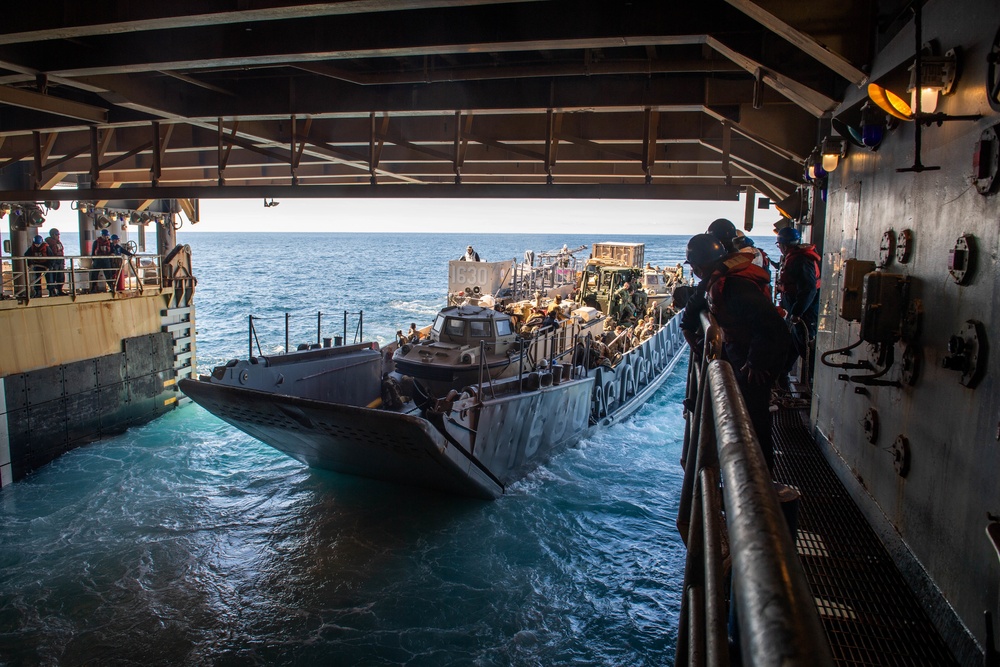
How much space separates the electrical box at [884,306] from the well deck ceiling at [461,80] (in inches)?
80.0

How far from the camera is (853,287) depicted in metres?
5.34

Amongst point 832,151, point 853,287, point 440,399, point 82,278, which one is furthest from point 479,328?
point 82,278

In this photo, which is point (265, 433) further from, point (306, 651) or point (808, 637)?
point (808, 637)

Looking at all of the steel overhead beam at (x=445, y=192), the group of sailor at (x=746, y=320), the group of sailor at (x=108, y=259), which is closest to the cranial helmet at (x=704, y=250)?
the group of sailor at (x=746, y=320)

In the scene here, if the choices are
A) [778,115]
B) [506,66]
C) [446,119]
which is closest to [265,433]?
[446,119]

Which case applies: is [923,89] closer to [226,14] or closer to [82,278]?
[226,14]

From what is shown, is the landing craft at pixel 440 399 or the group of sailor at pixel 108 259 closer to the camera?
the landing craft at pixel 440 399

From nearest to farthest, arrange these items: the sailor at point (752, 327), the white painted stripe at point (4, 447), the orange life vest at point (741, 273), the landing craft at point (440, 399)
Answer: the sailor at point (752, 327)
the orange life vest at point (741, 273)
the landing craft at point (440, 399)
the white painted stripe at point (4, 447)

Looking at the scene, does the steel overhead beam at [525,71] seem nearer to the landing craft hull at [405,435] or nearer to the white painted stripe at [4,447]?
the landing craft hull at [405,435]

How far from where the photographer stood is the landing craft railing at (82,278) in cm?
1419

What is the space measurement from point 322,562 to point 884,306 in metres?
8.84

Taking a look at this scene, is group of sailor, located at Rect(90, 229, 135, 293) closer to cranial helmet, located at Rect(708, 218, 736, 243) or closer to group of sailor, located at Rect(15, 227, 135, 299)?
group of sailor, located at Rect(15, 227, 135, 299)

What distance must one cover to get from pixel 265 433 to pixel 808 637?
11.9m

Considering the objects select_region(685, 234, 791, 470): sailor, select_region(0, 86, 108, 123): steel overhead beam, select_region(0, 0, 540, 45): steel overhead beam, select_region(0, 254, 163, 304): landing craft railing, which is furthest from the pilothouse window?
select_region(0, 254, 163, 304): landing craft railing
